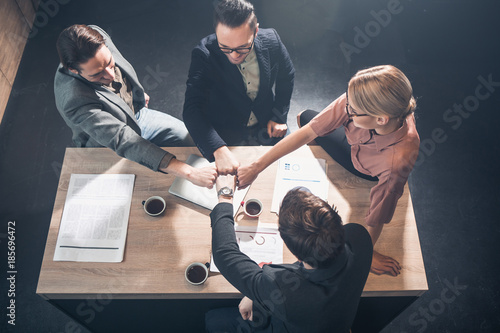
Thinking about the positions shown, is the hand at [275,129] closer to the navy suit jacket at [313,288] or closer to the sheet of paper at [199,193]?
the sheet of paper at [199,193]

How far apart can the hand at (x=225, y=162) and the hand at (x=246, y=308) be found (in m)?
0.61

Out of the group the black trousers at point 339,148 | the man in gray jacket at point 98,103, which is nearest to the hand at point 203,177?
the man in gray jacket at point 98,103

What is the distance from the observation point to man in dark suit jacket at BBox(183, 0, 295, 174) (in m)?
1.77

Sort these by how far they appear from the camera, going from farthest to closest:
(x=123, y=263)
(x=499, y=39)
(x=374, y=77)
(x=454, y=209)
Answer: (x=499, y=39) < (x=454, y=209) < (x=123, y=263) < (x=374, y=77)

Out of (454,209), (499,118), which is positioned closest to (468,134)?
(499,118)

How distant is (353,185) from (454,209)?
56.4 inches

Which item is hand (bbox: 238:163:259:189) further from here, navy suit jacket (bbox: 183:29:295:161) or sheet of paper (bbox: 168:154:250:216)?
navy suit jacket (bbox: 183:29:295:161)

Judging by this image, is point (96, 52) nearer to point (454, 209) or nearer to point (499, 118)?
point (454, 209)

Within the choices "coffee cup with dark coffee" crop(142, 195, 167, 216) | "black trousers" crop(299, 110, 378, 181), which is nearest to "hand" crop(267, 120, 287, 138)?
"black trousers" crop(299, 110, 378, 181)

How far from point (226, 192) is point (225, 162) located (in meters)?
0.22

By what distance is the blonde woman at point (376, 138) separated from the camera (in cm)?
146

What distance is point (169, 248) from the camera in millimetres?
1677

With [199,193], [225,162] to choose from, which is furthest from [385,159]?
[199,193]

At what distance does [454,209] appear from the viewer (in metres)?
2.78
